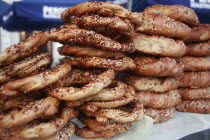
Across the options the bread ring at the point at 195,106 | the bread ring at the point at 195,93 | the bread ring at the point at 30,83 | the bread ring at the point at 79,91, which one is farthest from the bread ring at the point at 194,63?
the bread ring at the point at 30,83

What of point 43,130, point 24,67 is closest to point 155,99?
point 43,130

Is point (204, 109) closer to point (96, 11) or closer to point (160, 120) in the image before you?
point (160, 120)

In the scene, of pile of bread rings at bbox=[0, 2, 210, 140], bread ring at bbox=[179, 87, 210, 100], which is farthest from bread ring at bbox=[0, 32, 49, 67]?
bread ring at bbox=[179, 87, 210, 100]

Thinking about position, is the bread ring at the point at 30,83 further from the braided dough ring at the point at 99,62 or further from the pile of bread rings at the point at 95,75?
the braided dough ring at the point at 99,62

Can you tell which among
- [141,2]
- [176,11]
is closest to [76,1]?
[141,2]

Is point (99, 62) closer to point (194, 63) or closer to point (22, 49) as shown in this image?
point (22, 49)
